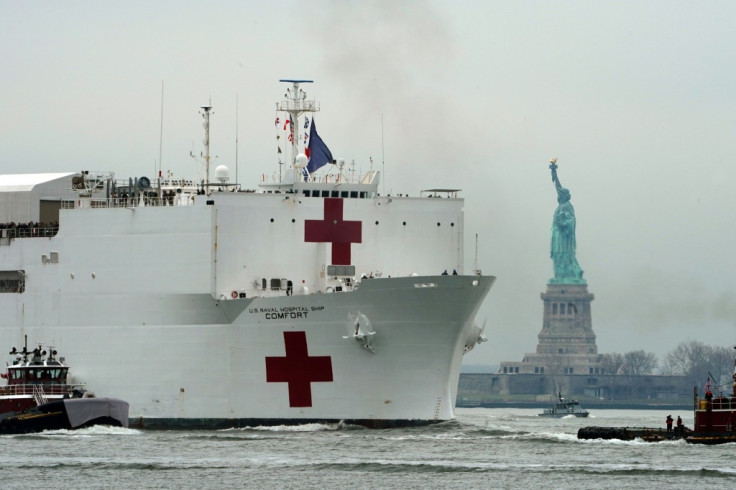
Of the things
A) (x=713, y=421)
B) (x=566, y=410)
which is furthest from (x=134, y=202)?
(x=566, y=410)

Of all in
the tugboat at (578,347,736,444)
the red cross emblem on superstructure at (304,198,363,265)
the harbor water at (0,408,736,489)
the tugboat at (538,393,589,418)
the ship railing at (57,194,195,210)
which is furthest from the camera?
the tugboat at (538,393,589,418)

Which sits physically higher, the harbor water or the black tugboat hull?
the black tugboat hull

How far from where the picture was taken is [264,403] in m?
48.0

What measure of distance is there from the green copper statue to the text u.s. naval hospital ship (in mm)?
143229

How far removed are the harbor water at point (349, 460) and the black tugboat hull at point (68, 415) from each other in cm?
26

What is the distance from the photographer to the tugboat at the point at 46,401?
47.8 meters

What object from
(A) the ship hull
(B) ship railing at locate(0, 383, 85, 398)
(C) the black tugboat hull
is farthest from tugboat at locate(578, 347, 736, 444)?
(B) ship railing at locate(0, 383, 85, 398)

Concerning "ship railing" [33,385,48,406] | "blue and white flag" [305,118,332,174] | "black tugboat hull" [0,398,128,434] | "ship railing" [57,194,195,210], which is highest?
"blue and white flag" [305,118,332,174]

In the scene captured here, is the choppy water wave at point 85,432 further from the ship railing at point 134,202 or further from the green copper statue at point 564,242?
the green copper statue at point 564,242

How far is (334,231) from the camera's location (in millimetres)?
49219

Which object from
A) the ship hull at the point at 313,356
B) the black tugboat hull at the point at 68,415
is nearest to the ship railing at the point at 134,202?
the ship hull at the point at 313,356

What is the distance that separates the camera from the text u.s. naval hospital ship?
4700cm

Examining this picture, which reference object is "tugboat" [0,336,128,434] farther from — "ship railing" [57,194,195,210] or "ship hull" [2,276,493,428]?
"ship railing" [57,194,195,210]

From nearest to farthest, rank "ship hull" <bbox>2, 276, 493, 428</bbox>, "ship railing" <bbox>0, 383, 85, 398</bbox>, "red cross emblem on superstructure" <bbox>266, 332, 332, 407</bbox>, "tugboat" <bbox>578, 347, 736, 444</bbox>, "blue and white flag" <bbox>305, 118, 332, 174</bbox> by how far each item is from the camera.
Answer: "tugboat" <bbox>578, 347, 736, 444</bbox>, "ship hull" <bbox>2, 276, 493, 428</bbox>, "red cross emblem on superstructure" <bbox>266, 332, 332, 407</bbox>, "ship railing" <bbox>0, 383, 85, 398</bbox>, "blue and white flag" <bbox>305, 118, 332, 174</bbox>
